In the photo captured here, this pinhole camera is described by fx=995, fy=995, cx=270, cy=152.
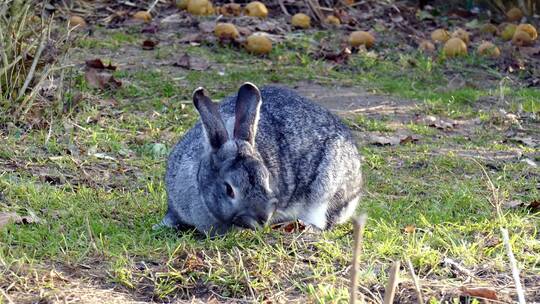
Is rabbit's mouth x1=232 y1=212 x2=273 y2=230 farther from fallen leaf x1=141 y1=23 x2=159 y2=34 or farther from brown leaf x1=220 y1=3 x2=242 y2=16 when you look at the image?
brown leaf x1=220 y1=3 x2=242 y2=16

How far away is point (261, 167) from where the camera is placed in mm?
5094

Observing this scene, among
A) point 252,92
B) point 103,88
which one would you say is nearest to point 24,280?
point 252,92

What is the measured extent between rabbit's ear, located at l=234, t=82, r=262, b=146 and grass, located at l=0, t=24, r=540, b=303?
1.71ft

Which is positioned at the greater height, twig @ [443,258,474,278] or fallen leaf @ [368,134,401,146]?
twig @ [443,258,474,278]

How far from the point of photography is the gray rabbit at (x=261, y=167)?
505 cm

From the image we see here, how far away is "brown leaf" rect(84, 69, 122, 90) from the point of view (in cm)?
876

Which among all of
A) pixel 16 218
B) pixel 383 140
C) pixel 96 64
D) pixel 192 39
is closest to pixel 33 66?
pixel 96 64

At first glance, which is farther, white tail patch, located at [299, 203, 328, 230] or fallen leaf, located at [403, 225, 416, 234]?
white tail patch, located at [299, 203, 328, 230]

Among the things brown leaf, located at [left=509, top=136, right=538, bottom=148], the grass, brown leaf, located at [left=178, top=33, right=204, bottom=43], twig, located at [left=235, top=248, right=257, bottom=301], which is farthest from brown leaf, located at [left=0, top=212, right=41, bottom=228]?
brown leaf, located at [left=178, top=33, right=204, bottom=43]

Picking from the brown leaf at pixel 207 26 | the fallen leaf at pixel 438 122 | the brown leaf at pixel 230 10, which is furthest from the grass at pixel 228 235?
the brown leaf at pixel 230 10

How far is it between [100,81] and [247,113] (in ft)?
12.4

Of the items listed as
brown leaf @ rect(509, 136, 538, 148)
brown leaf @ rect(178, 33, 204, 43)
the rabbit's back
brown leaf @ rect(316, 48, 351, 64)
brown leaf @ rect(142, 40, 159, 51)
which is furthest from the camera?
brown leaf @ rect(178, 33, 204, 43)

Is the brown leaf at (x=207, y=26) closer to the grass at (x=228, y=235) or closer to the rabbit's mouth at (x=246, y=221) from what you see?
the grass at (x=228, y=235)

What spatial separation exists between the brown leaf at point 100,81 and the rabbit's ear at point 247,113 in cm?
366
